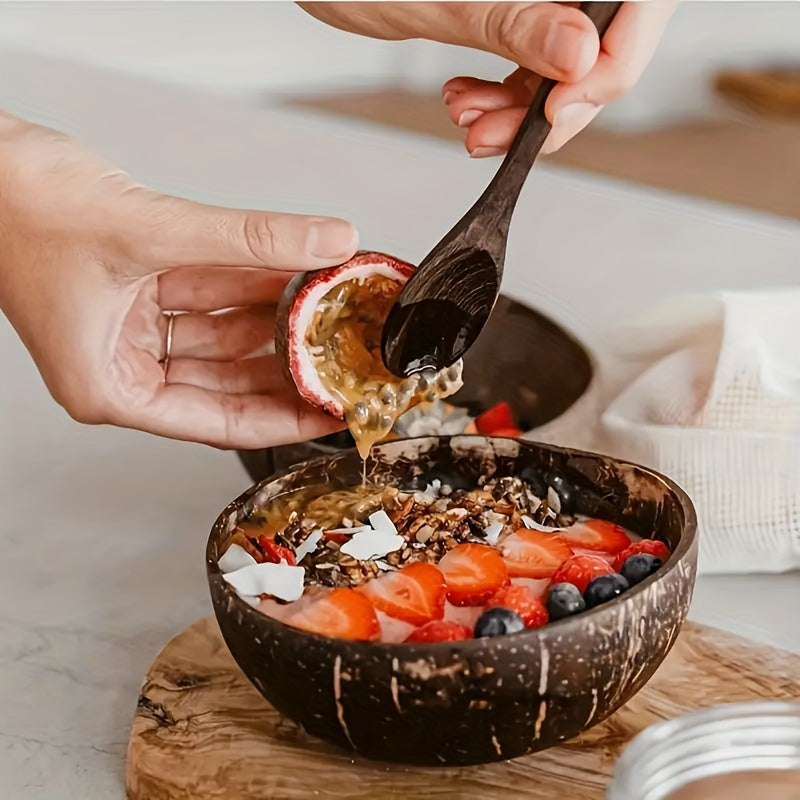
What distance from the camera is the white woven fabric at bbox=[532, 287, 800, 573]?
4.91ft

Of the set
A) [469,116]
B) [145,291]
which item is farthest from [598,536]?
[145,291]

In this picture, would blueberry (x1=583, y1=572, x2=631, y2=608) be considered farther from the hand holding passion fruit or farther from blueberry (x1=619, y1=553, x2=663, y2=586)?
the hand holding passion fruit

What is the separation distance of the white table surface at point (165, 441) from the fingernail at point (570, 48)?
2.02 feet

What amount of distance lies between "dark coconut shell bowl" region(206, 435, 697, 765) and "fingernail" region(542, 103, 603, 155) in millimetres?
431

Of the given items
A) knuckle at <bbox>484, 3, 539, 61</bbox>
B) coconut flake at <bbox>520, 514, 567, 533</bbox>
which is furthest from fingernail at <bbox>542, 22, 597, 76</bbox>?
coconut flake at <bbox>520, 514, 567, 533</bbox>

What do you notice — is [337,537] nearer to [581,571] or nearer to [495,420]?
[581,571]

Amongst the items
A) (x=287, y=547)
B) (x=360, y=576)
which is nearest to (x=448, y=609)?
(x=360, y=576)

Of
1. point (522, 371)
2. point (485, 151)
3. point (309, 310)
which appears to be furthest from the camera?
point (522, 371)

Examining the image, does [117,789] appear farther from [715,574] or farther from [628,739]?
[715,574]

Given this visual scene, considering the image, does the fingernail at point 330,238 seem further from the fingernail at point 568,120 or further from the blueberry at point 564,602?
the blueberry at point 564,602

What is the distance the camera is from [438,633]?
1.11 metres

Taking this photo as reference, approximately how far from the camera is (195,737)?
4.09 ft

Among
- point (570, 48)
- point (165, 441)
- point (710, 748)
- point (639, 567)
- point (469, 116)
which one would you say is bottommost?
point (165, 441)

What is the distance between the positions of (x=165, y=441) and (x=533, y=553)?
2.67 ft
